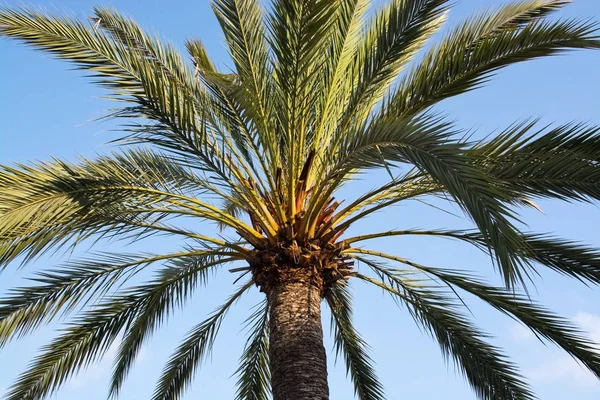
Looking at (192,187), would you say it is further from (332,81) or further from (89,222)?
(332,81)

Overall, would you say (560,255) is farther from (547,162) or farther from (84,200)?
(84,200)

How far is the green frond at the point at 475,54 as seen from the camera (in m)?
7.59

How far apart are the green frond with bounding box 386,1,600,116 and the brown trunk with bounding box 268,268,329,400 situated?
2.22 m

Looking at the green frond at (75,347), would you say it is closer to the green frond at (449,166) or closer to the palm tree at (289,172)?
the palm tree at (289,172)

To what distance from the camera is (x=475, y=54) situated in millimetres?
A: 7730

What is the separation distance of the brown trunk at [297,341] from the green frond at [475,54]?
2.22 m

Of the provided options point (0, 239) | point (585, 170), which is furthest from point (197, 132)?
point (585, 170)

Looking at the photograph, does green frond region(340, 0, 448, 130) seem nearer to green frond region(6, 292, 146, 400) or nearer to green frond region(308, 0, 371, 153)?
green frond region(308, 0, 371, 153)

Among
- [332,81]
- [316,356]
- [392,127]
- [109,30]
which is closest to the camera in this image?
[392,127]

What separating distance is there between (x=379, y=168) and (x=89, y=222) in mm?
3108

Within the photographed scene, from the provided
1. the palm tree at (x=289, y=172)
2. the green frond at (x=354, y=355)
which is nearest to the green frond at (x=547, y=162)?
the palm tree at (x=289, y=172)

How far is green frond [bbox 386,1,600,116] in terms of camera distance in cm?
759

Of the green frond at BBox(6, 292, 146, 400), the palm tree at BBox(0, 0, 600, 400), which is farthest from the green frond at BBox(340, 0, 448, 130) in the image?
the green frond at BBox(6, 292, 146, 400)

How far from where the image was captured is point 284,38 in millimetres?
7508
